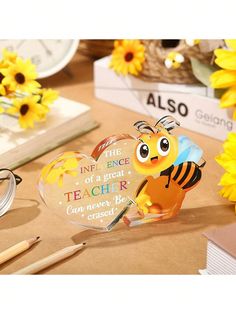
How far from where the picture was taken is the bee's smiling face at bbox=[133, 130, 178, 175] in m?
1.06

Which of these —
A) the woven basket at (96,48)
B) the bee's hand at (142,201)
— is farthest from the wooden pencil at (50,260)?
the woven basket at (96,48)

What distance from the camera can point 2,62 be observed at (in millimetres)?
1307

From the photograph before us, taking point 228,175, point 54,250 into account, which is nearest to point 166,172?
point 228,175

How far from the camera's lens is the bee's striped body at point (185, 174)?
1.10m

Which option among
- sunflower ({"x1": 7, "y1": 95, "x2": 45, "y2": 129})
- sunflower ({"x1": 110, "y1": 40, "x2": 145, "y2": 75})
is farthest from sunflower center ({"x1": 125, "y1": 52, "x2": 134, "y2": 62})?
sunflower ({"x1": 7, "y1": 95, "x2": 45, "y2": 129})

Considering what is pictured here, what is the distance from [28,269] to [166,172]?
0.27 m

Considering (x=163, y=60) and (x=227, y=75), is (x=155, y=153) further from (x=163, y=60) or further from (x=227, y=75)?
(x=163, y=60)

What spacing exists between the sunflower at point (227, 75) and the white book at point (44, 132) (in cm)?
29

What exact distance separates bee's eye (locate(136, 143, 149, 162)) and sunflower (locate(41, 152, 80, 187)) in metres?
0.10

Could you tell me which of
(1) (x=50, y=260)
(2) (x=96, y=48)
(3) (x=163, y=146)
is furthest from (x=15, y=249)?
(2) (x=96, y=48)

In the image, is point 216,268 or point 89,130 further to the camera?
point 89,130

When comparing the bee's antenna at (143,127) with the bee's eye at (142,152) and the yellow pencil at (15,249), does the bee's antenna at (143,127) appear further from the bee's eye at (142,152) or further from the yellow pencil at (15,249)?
the yellow pencil at (15,249)

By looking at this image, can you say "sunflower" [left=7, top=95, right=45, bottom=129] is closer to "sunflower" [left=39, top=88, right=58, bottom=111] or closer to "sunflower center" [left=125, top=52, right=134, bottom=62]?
"sunflower" [left=39, top=88, right=58, bottom=111]
